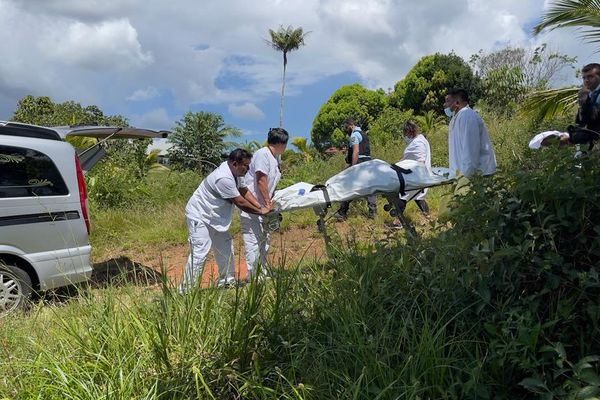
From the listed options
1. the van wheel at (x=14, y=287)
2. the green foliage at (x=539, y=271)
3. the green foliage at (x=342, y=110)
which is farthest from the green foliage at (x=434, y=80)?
the green foliage at (x=539, y=271)

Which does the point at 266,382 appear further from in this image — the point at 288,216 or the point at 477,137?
the point at 288,216

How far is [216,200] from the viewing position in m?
5.72

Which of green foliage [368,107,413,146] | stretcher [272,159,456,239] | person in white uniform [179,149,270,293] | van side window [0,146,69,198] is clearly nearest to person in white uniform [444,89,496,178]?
stretcher [272,159,456,239]

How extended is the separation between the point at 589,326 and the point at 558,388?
448 mm

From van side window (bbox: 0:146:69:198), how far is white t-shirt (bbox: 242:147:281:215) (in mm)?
2020

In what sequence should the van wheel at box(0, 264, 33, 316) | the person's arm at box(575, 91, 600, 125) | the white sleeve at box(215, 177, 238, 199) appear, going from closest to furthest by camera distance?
the person's arm at box(575, 91, 600, 125) < the van wheel at box(0, 264, 33, 316) < the white sleeve at box(215, 177, 238, 199)

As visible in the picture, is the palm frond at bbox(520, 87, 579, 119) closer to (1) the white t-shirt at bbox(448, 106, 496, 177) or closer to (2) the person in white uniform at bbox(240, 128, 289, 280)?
(1) the white t-shirt at bbox(448, 106, 496, 177)

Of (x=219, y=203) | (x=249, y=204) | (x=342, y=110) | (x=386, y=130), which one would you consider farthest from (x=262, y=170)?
(x=342, y=110)

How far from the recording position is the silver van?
207 inches

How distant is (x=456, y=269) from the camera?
2816 millimetres

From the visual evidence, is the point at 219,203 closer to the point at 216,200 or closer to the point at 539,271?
the point at 216,200

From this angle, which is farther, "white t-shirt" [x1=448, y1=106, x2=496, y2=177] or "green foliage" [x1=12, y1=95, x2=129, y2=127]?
"green foliage" [x1=12, y1=95, x2=129, y2=127]

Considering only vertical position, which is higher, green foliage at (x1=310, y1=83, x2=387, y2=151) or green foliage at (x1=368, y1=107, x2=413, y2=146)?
green foliage at (x1=310, y1=83, x2=387, y2=151)

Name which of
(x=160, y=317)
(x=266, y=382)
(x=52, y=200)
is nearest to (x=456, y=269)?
(x=266, y=382)
